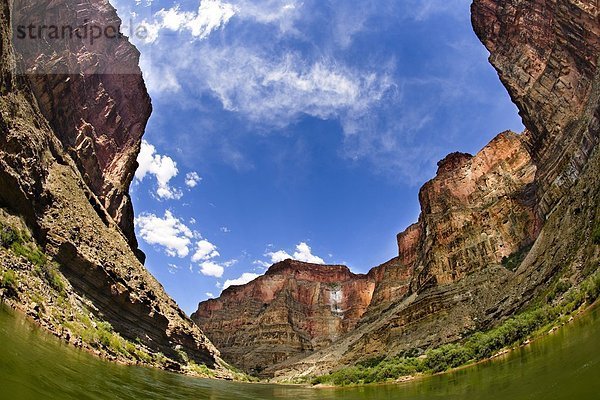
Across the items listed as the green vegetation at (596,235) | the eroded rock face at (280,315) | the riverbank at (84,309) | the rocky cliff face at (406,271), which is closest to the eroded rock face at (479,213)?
the rocky cliff face at (406,271)

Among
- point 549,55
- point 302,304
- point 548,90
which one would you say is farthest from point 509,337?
point 302,304

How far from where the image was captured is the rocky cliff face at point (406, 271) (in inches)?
2603

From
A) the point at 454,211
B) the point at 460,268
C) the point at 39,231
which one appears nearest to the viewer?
the point at 39,231

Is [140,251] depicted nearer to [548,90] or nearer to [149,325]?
[149,325]

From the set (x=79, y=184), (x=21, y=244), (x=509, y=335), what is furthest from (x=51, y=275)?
(x=509, y=335)

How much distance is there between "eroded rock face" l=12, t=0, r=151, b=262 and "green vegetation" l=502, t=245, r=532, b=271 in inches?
2157

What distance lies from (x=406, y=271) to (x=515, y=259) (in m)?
53.8

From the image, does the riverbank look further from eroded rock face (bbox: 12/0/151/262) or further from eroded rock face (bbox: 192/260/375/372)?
eroded rock face (bbox: 192/260/375/372)

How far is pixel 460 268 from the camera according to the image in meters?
65.9

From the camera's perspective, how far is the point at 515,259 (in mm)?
56906

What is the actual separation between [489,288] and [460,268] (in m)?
13.1

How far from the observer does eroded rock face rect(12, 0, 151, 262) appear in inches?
1961

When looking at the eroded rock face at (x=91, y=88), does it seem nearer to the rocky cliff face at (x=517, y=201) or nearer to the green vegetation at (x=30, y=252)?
the green vegetation at (x=30, y=252)

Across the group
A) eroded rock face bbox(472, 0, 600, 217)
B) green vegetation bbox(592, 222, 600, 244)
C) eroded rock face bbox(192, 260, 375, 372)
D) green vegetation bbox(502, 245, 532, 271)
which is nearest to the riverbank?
green vegetation bbox(592, 222, 600, 244)
